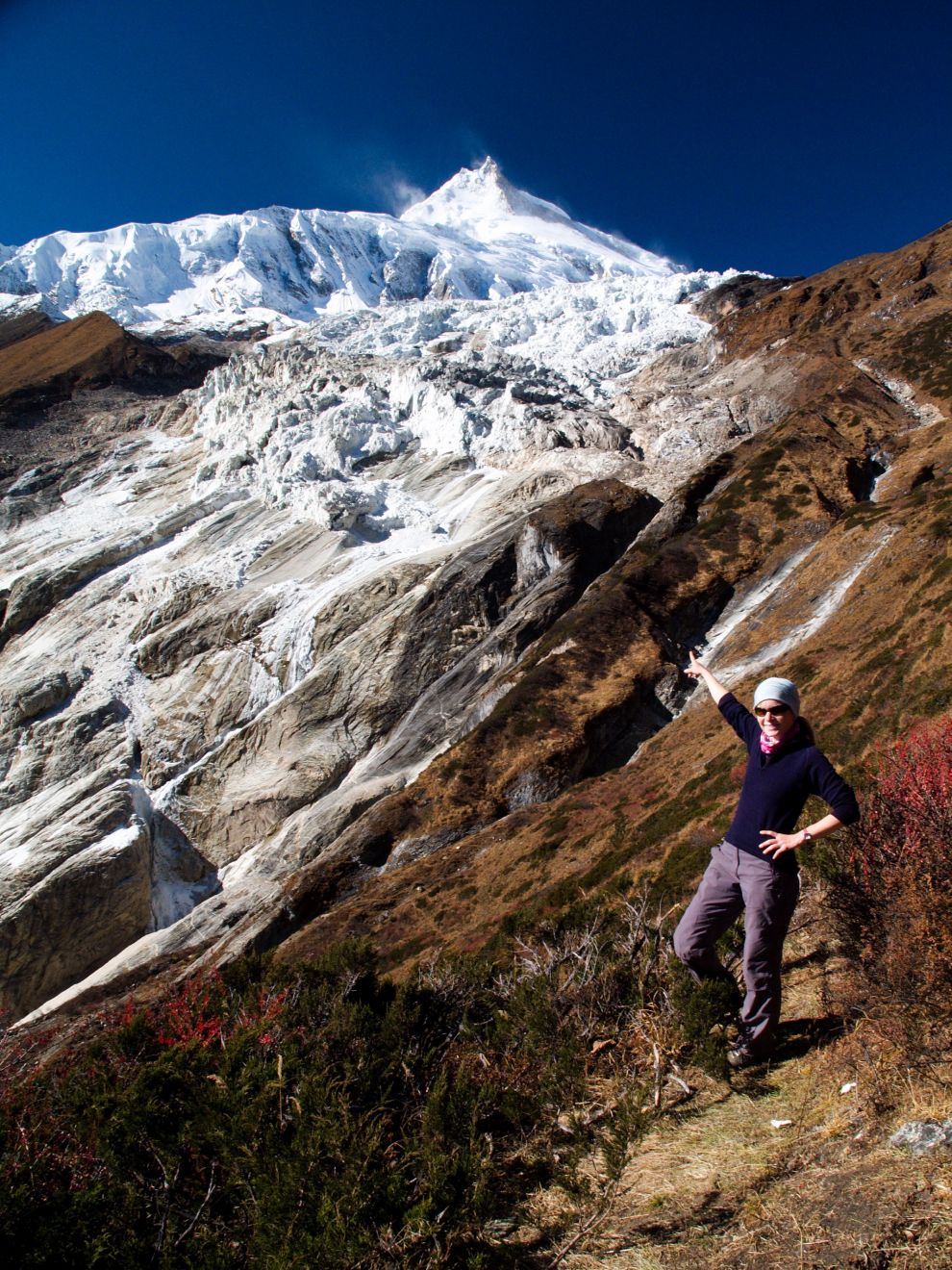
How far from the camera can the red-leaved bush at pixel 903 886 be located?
16.0ft

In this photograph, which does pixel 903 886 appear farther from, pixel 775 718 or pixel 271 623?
pixel 271 623

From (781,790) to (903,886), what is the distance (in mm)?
1164

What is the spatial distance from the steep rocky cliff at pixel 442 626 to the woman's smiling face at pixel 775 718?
1467 centimetres

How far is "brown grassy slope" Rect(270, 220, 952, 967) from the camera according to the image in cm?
2339

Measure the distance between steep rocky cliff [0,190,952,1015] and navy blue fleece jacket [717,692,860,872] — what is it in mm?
14306

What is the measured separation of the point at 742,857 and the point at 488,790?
33.1 metres

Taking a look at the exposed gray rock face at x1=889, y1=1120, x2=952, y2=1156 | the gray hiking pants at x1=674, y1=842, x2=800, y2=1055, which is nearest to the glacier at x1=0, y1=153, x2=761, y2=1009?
the gray hiking pants at x1=674, y1=842, x2=800, y2=1055

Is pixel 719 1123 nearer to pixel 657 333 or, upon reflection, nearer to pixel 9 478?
pixel 9 478

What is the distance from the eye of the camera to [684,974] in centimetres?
608

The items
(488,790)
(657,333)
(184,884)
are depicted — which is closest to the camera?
(488,790)

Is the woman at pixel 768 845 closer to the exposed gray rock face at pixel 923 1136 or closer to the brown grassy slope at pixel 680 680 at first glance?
the exposed gray rock face at pixel 923 1136

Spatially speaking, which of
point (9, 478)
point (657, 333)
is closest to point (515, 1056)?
point (9, 478)

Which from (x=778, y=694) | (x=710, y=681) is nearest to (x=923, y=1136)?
(x=778, y=694)

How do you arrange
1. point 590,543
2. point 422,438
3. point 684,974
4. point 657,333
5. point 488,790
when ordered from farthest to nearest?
point 657,333 < point 422,438 < point 590,543 < point 488,790 < point 684,974
